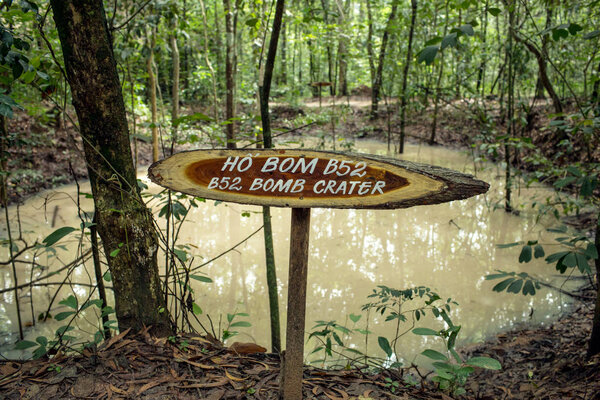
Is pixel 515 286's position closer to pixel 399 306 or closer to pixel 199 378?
pixel 399 306

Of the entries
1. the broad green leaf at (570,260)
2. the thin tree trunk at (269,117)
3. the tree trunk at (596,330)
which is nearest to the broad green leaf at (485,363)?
the broad green leaf at (570,260)

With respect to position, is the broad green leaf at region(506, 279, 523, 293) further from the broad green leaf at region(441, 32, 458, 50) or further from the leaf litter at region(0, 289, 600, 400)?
the broad green leaf at region(441, 32, 458, 50)

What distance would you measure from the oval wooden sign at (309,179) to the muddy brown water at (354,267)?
95 cm

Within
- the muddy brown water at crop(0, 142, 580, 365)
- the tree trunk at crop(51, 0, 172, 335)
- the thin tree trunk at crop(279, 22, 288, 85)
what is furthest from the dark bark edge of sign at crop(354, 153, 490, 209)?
the thin tree trunk at crop(279, 22, 288, 85)

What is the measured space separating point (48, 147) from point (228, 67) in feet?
11.1

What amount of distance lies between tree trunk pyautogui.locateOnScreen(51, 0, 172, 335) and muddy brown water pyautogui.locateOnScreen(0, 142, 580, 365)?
442 millimetres

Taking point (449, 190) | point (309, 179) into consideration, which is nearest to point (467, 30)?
point (449, 190)

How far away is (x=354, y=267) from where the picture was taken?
408cm

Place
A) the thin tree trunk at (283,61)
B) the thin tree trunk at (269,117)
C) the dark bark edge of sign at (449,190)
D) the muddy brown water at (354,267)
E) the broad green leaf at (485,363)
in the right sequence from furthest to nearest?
the thin tree trunk at (283,61), the muddy brown water at (354,267), the thin tree trunk at (269,117), the broad green leaf at (485,363), the dark bark edge of sign at (449,190)

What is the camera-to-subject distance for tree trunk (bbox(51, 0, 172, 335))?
5.59 feet

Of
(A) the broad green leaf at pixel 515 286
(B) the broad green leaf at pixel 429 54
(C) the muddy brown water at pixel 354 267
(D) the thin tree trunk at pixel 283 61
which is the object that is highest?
(D) the thin tree trunk at pixel 283 61

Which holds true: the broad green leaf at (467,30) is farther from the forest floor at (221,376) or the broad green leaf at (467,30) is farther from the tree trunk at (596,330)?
the forest floor at (221,376)

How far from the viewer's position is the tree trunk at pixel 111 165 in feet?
5.59

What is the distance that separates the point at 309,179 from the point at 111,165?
3.06 feet
